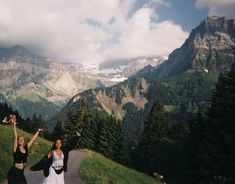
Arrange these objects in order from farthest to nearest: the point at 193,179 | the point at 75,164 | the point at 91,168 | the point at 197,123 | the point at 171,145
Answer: the point at 171,145 → the point at 197,123 → the point at 193,179 → the point at 75,164 → the point at 91,168

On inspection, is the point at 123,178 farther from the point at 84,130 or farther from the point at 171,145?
the point at 84,130

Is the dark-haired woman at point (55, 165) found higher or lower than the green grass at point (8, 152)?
higher

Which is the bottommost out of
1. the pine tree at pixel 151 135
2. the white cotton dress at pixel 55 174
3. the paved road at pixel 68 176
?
the pine tree at pixel 151 135

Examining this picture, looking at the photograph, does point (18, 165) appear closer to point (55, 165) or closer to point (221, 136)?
point (55, 165)

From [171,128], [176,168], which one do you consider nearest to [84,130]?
[171,128]

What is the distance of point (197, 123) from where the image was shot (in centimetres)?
4606

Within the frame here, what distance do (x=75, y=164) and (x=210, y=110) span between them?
16133 mm

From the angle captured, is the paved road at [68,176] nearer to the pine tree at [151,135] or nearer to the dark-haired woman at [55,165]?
the dark-haired woman at [55,165]

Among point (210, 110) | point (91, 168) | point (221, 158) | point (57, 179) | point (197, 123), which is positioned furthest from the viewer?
point (197, 123)

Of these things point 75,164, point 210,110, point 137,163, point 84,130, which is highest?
point 210,110

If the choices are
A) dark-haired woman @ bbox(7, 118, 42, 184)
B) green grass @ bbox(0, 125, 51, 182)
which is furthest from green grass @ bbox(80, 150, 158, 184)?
dark-haired woman @ bbox(7, 118, 42, 184)

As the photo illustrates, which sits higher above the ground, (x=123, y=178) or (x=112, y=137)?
(x=123, y=178)

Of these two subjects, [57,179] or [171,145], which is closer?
[57,179]

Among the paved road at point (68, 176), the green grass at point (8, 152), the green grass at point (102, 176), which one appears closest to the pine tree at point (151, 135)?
the green grass at point (8, 152)
